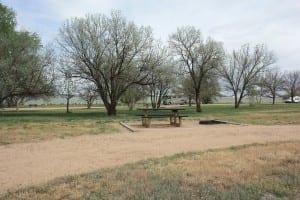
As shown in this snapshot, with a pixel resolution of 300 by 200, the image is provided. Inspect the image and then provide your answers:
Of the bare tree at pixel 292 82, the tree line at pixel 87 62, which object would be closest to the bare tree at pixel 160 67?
the tree line at pixel 87 62

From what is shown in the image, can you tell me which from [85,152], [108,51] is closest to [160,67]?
[108,51]

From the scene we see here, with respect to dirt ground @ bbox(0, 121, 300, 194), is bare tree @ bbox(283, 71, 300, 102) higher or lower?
higher

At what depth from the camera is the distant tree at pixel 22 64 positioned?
106 ft

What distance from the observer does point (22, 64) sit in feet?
108

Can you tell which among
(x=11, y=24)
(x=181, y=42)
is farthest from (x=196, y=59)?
(x=11, y=24)

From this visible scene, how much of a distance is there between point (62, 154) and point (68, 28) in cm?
2556

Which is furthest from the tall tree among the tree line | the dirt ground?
the dirt ground

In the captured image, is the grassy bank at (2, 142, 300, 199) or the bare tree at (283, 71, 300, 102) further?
the bare tree at (283, 71, 300, 102)

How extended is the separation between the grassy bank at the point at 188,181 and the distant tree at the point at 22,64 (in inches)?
1041

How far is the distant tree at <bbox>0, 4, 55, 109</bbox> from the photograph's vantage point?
106 feet

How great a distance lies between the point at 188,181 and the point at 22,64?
96.1ft

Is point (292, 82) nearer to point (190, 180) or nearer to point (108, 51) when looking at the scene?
point (108, 51)

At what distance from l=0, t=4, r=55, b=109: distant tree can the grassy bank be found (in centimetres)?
2644

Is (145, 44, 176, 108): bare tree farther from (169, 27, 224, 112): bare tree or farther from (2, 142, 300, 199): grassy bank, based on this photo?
(2, 142, 300, 199): grassy bank
